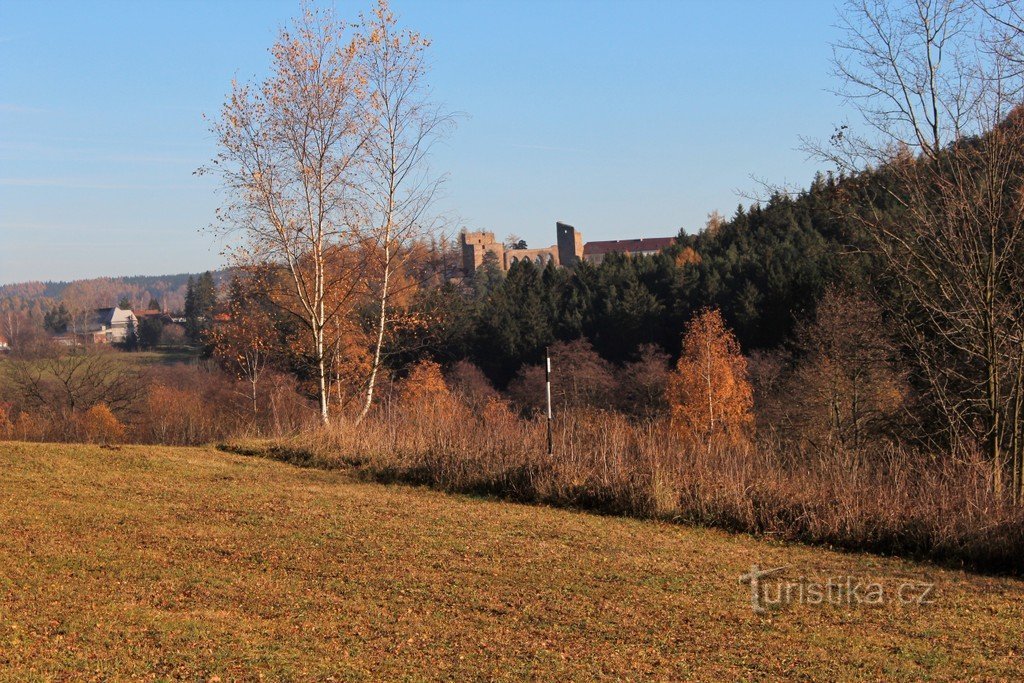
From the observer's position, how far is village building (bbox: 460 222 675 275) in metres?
109

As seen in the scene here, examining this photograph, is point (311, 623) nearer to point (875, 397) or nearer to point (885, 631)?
point (885, 631)

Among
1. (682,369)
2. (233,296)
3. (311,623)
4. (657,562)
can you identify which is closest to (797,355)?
(682,369)

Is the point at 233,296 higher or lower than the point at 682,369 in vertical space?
higher

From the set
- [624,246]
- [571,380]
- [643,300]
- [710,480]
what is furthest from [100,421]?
[624,246]

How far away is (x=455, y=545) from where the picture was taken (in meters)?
7.54

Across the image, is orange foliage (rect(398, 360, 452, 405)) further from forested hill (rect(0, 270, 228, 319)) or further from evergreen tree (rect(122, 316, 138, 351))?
forested hill (rect(0, 270, 228, 319))

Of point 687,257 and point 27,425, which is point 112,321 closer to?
point 687,257

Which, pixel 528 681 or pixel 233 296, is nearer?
pixel 528 681

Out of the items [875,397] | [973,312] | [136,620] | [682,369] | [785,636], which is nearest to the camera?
[136,620]

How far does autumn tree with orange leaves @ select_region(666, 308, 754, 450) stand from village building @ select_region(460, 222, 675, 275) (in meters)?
60.6

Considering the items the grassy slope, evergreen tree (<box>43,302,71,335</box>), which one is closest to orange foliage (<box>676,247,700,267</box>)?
the grassy slope

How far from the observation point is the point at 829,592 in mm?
6438

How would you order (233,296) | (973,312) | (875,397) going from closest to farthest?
(973,312) < (233,296) < (875,397)

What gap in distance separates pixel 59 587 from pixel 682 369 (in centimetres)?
Result: 4067
